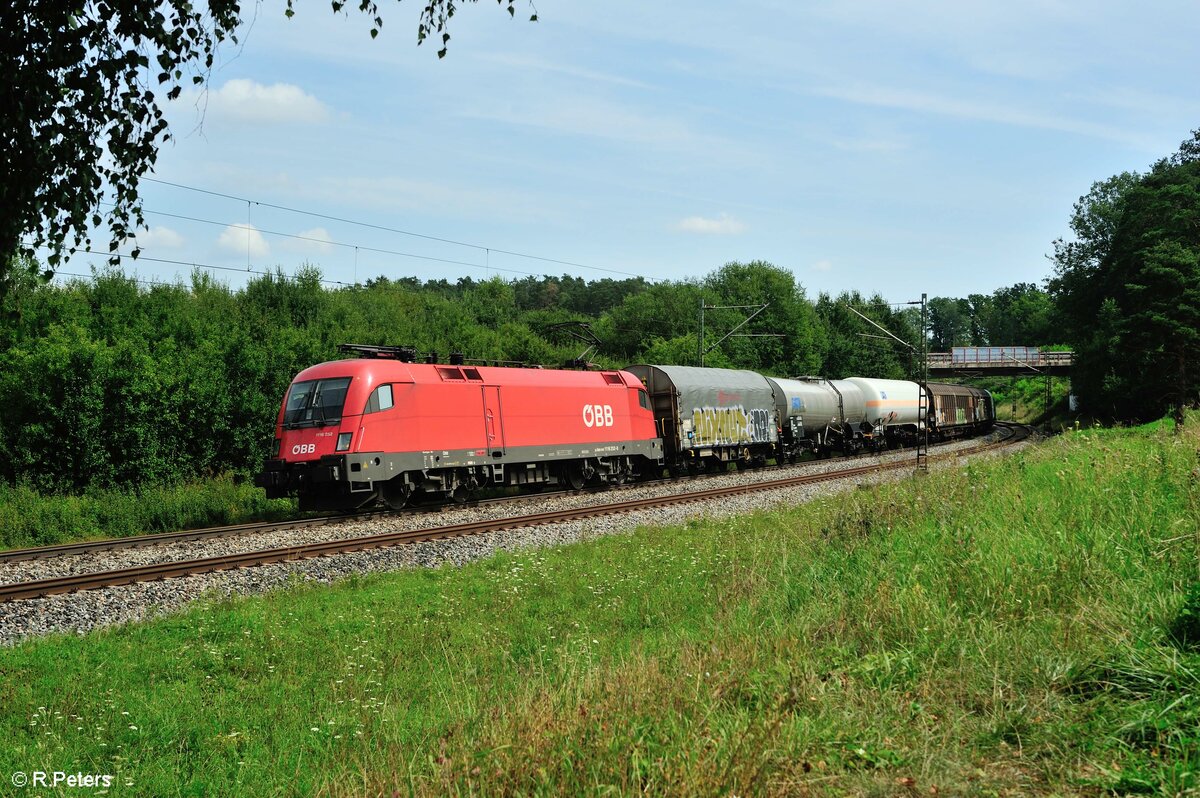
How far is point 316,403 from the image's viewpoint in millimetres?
19016

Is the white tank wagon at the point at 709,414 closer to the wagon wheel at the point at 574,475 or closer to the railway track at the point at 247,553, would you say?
the wagon wheel at the point at 574,475

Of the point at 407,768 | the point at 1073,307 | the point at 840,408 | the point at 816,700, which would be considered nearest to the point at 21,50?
the point at 407,768

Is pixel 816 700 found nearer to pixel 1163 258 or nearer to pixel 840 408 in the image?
pixel 840 408

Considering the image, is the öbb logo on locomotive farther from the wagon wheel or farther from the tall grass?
the tall grass

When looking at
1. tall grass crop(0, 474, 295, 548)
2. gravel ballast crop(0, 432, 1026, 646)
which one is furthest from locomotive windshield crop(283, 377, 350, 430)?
tall grass crop(0, 474, 295, 548)

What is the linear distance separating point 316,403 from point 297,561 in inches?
230

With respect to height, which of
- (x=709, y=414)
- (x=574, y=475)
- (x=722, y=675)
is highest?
(x=709, y=414)

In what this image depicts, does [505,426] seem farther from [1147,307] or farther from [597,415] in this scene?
[1147,307]

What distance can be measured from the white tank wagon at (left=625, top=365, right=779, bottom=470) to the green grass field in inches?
681

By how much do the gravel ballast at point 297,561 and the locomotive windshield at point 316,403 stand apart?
2.48 metres

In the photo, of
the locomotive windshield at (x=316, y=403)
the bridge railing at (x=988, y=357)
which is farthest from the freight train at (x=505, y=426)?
the bridge railing at (x=988, y=357)

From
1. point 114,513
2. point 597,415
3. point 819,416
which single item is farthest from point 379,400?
point 819,416

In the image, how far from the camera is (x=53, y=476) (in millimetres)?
24672

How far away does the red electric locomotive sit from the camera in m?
18.6
